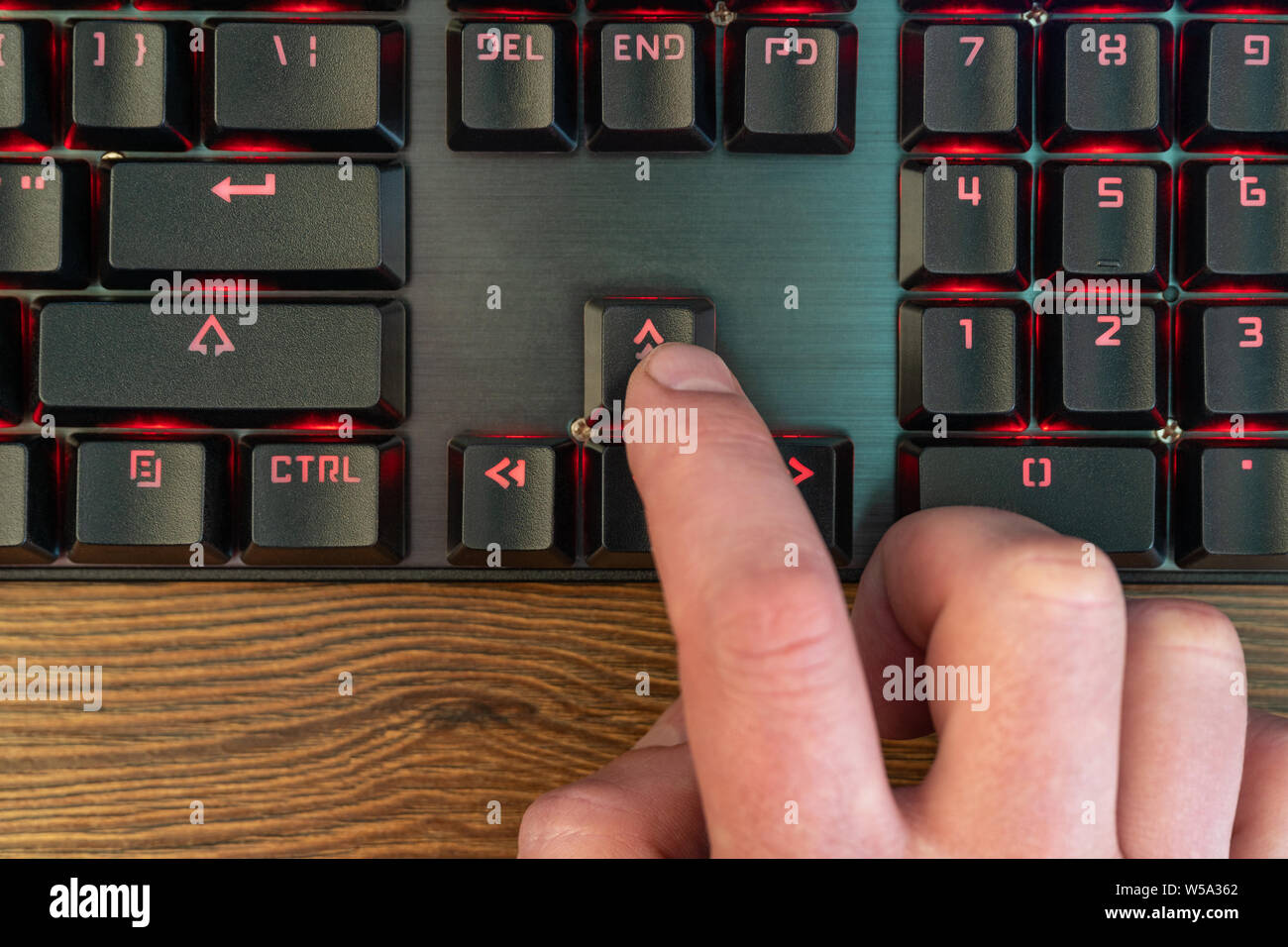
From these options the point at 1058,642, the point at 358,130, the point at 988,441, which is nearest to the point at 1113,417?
the point at 988,441

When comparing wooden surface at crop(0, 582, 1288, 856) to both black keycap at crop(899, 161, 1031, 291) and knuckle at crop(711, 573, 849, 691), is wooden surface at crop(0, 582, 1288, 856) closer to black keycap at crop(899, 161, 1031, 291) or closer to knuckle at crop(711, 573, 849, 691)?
knuckle at crop(711, 573, 849, 691)

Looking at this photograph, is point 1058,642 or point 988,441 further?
point 988,441

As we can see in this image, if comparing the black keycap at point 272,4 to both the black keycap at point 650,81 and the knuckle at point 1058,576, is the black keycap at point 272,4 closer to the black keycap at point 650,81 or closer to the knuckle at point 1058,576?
the black keycap at point 650,81

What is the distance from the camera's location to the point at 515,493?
0.47 metres

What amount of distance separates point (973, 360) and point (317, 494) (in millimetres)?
402

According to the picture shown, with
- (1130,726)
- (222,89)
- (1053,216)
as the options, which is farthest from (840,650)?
(222,89)

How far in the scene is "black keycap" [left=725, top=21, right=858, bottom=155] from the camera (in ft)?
1.50

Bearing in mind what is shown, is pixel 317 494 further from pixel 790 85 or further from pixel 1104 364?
pixel 1104 364

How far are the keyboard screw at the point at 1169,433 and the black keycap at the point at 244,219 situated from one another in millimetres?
488

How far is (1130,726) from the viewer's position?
419 mm

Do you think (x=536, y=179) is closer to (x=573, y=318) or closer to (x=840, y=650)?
(x=573, y=318)

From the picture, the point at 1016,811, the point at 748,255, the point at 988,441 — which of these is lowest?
the point at 1016,811

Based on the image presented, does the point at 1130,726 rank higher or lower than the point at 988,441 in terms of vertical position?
lower

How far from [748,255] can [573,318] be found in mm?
115
